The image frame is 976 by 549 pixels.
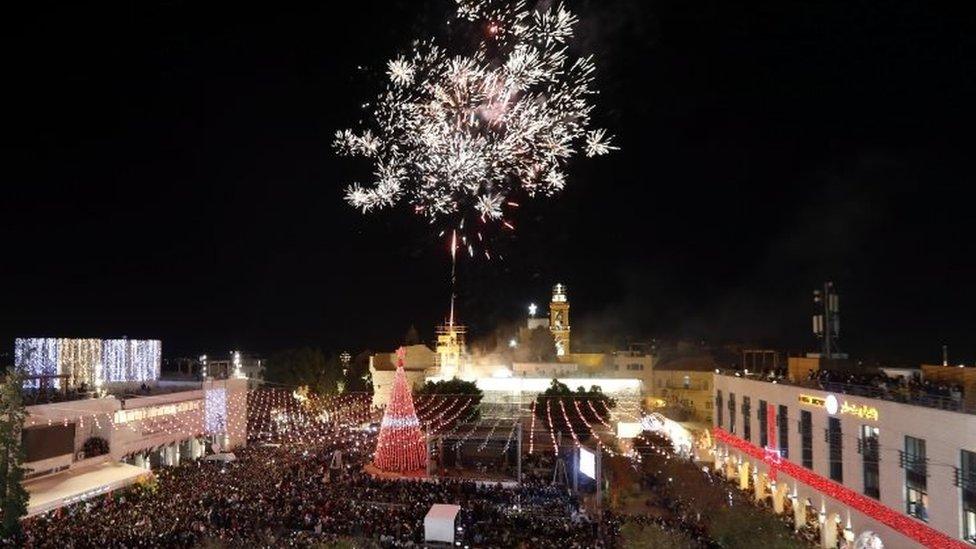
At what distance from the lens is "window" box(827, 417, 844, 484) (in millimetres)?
19391

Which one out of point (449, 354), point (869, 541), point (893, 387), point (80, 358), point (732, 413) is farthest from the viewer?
point (449, 354)

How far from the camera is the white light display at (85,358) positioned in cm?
3297

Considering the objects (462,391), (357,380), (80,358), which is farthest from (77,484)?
(357,380)

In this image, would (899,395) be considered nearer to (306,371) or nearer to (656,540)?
(656,540)

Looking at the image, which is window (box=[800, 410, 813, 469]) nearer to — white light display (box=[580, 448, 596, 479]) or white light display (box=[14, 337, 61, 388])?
white light display (box=[580, 448, 596, 479])

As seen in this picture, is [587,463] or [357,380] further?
[357,380]

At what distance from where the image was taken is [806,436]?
21891mm

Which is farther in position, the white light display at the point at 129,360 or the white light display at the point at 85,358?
the white light display at the point at 129,360

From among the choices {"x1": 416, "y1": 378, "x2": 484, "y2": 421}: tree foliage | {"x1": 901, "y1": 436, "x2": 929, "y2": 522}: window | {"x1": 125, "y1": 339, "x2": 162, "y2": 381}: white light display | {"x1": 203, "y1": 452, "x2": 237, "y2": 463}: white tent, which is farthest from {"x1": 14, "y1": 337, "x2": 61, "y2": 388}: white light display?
{"x1": 901, "y1": 436, "x2": 929, "y2": 522}: window

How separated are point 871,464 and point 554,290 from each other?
150 feet

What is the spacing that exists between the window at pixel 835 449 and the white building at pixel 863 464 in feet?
0.09

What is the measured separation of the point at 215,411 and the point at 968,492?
27497 mm

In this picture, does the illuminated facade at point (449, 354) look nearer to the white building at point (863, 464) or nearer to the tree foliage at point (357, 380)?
the tree foliage at point (357, 380)

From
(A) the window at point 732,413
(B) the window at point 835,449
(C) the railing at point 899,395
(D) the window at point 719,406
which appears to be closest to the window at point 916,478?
(C) the railing at point 899,395
